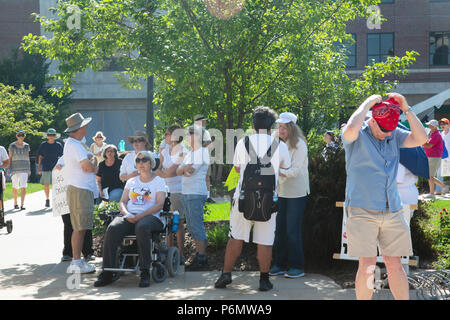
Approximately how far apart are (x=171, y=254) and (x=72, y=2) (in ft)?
15.1

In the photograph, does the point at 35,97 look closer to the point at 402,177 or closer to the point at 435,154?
the point at 435,154

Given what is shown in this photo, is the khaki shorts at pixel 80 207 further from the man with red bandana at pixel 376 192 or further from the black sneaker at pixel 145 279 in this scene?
the man with red bandana at pixel 376 192

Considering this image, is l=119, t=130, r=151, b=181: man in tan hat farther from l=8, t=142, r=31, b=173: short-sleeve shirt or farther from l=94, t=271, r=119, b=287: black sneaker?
l=8, t=142, r=31, b=173: short-sleeve shirt

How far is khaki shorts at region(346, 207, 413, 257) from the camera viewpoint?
480cm

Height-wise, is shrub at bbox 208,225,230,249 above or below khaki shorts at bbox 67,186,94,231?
below

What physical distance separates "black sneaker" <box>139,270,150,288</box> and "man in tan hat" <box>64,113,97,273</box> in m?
1.03

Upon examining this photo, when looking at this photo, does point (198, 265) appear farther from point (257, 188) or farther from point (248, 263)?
point (257, 188)

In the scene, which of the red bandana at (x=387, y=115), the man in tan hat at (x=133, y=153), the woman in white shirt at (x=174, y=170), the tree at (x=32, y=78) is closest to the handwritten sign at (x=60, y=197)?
the man in tan hat at (x=133, y=153)

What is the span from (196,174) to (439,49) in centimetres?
3260

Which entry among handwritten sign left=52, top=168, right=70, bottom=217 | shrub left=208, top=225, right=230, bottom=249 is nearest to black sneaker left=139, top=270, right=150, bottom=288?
shrub left=208, top=225, right=230, bottom=249

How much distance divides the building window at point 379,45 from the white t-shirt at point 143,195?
101ft

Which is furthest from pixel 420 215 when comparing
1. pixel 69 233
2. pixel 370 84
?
pixel 69 233

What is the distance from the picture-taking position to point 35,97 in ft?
110

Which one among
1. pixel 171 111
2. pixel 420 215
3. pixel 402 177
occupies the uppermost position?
pixel 171 111
